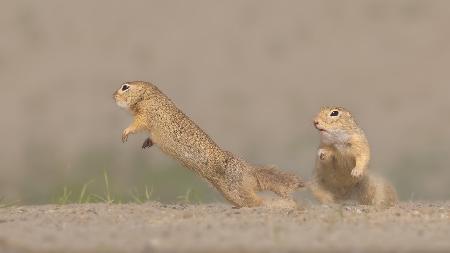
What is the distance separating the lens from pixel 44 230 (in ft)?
32.8

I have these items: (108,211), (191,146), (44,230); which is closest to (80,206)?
(108,211)

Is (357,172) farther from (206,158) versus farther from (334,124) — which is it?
(206,158)

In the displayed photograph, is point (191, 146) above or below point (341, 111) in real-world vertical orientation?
below

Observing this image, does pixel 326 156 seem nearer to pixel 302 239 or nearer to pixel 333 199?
pixel 333 199

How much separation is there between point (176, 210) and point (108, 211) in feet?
2.43

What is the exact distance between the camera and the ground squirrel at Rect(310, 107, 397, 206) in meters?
12.8

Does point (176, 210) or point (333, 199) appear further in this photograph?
point (333, 199)

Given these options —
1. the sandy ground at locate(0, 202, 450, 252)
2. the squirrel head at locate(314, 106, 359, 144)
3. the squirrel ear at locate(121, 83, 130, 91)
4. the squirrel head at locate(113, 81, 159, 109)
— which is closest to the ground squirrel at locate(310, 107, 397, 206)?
the squirrel head at locate(314, 106, 359, 144)

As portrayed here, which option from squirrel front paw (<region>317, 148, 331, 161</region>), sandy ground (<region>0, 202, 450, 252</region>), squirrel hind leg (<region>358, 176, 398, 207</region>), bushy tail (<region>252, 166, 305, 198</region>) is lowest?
sandy ground (<region>0, 202, 450, 252</region>)

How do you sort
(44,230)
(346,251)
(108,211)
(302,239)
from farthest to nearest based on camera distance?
1. (108,211)
2. (44,230)
3. (302,239)
4. (346,251)

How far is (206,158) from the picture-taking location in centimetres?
1215

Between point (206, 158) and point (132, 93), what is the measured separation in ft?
4.27

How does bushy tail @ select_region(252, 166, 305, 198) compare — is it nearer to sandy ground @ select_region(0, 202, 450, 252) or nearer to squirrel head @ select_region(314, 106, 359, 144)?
sandy ground @ select_region(0, 202, 450, 252)

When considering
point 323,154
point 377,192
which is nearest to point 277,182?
point 323,154
